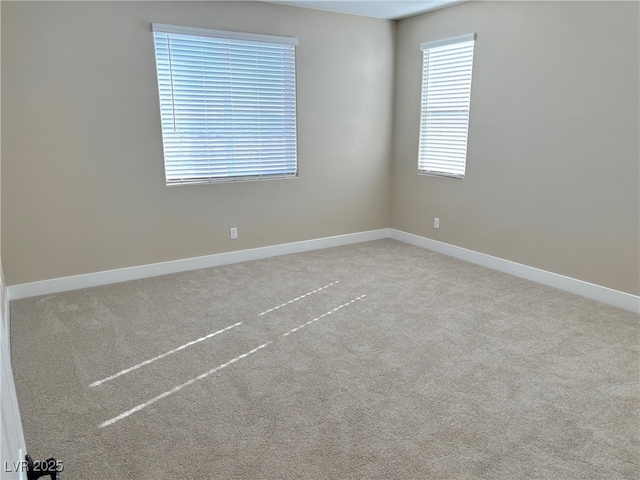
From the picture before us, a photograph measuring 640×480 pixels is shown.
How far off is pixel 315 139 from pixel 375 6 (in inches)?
57.1

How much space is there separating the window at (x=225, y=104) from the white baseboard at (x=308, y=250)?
31.8 inches

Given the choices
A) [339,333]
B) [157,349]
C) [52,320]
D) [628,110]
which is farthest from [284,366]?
[628,110]

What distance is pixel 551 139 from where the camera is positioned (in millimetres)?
3965

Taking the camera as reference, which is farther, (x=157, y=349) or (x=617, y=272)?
(x=617, y=272)

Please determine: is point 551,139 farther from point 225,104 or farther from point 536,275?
point 225,104

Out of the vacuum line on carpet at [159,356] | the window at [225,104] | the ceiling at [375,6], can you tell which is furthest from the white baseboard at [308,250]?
the ceiling at [375,6]

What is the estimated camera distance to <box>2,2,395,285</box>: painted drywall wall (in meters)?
3.67

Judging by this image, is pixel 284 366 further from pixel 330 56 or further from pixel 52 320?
→ pixel 330 56

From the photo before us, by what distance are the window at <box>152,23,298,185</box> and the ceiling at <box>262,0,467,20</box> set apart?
0.40 meters

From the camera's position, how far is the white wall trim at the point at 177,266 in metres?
3.93

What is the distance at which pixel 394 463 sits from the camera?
1994 mm

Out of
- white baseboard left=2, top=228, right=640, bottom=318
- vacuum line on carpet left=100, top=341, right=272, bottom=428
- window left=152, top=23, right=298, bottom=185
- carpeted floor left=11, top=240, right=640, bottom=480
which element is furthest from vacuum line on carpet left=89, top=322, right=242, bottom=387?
window left=152, top=23, right=298, bottom=185

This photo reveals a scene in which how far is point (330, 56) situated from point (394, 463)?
13.8ft

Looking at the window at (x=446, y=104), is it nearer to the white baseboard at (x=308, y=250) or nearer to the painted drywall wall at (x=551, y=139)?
the painted drywall wall at (x=551, y=139)
